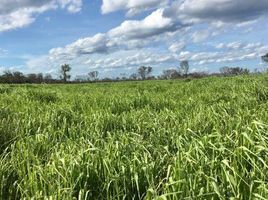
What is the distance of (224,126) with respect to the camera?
17.0ft

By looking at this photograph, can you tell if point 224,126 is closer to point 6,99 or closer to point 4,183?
point 4,183

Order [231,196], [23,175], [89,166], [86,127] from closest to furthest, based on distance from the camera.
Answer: [231,196]
[89,166]
[23,175]
[86,127]

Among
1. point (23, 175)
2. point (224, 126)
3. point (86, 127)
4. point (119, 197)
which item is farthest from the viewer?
point (86, 127)

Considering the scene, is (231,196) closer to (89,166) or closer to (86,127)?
(89,166)

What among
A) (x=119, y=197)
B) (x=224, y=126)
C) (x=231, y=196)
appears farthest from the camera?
(x=224, y=126)

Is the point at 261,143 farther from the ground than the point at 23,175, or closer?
farther from the ground

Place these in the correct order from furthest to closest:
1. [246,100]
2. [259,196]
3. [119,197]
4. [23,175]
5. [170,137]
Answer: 1. [246,100]
2. [170,137]
3. [23,175]
4. [119,197]
5. [259,196]

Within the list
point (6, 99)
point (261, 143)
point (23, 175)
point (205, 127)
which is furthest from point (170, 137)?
point (6, 99)

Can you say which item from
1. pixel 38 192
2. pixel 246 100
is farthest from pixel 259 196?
pixel 246 100

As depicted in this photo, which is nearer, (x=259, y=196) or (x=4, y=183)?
(x=259, y=196)

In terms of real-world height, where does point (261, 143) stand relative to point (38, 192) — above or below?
above

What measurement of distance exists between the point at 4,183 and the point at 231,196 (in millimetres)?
1900

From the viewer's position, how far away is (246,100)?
7.98 metres

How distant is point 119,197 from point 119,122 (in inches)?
108
